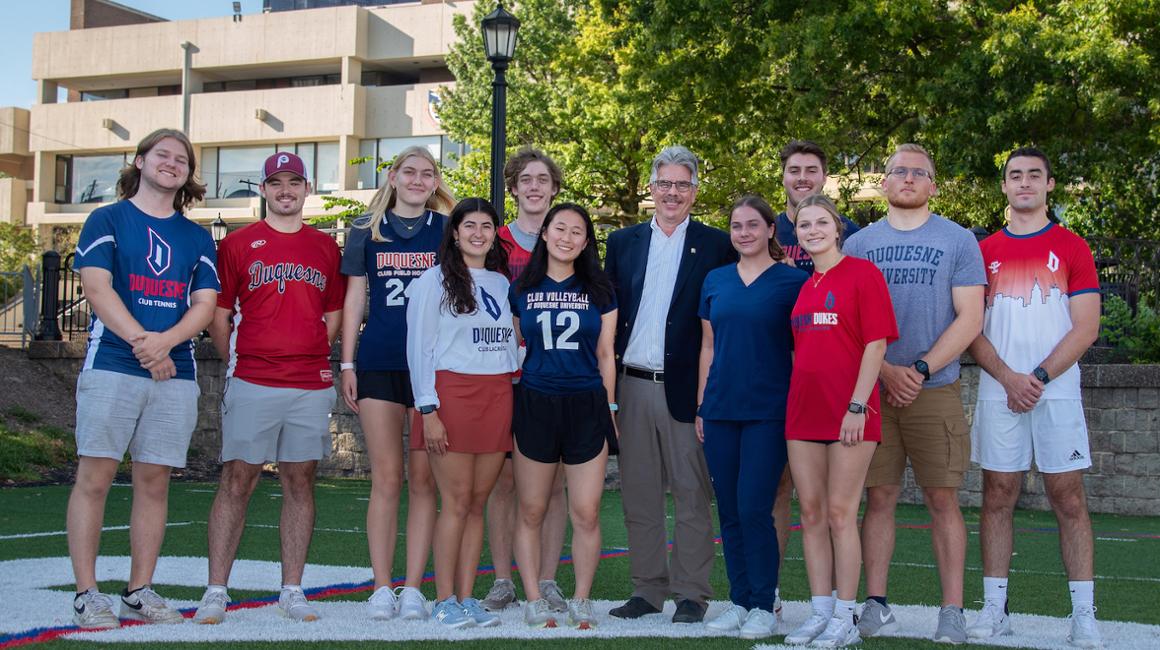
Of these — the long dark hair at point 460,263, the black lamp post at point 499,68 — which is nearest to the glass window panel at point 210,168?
the black lamp post at point 499,68

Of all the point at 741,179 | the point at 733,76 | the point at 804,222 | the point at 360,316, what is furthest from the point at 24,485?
the point at 741,179

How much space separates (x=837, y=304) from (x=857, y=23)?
13.4 metres

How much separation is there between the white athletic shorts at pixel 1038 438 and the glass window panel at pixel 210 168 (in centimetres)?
4675

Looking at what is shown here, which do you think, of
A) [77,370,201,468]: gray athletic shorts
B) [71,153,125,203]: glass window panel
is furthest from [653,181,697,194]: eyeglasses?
[71,153,125,203]: glass window panel

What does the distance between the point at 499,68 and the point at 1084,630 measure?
29.1 ft

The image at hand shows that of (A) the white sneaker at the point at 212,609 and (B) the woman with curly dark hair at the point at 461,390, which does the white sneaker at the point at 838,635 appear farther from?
(A) the white sneaker at the point at 212,609

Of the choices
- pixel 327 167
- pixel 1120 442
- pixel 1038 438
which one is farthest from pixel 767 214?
pixel 327 167

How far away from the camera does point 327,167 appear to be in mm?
47719

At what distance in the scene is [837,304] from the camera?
17.5ft

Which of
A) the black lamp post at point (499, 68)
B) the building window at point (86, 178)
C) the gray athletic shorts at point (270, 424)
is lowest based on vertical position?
the gray athletic shorts at point (270, 424)

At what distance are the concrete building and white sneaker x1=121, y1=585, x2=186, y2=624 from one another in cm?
3995

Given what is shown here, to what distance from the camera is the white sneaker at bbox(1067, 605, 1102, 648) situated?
5.26 metres

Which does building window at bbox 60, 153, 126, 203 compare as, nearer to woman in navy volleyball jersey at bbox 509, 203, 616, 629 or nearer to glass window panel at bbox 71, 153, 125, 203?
glass window panel at bbox 71, 153, 125, 203

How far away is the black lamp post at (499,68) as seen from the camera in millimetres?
12539
